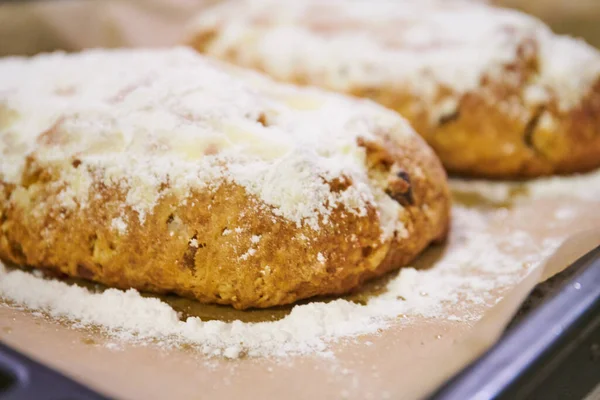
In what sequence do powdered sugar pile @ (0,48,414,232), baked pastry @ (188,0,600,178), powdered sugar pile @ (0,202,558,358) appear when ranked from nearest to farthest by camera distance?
1. powdered sugar pile @ (0,202,558,358)
2. powdered sugar pile @ (0,48,414,232)
3. baked pastry @ (188,0,600,178)

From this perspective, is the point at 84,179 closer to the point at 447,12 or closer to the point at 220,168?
the point at 220,168

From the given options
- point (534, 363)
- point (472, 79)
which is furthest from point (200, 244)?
point (472, 79)

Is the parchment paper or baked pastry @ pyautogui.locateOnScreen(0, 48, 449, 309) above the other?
baked pastry @ pyautogui.locateOnScreen(0, 48, 449, 309)

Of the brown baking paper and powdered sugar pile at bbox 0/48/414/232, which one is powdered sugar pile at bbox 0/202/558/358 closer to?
the brown baking paper

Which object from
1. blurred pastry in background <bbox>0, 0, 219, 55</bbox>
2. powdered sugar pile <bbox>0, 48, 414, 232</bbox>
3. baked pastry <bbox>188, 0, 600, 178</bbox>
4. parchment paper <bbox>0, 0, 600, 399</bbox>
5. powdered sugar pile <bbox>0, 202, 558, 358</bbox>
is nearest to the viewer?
parchment paper <bbox>0, 0, 600, 399</bbox>

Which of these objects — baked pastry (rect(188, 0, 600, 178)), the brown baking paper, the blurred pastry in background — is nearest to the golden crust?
the brown baking paper

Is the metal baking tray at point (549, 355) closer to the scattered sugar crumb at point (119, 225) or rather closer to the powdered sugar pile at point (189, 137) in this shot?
the powdered sugar pile at point (189, 137)

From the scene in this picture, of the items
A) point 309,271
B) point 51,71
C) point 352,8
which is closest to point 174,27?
point 352,8
